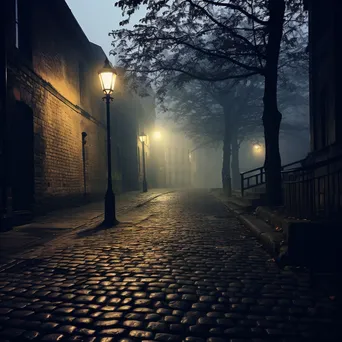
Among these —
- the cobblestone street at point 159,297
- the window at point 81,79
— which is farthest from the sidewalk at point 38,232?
the window at point 81,79

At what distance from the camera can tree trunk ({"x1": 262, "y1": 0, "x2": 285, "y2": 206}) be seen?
33.5 feet

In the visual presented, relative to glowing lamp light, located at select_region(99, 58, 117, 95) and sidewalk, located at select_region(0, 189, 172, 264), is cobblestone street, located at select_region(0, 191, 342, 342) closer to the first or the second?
sidewalk, located at select_region(0, 189, 172, 264)

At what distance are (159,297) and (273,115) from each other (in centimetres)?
816

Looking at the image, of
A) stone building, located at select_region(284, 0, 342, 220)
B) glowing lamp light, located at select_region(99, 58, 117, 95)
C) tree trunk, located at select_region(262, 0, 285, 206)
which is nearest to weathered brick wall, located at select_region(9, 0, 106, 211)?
glowing lamp light, located at select_region(99, 58, 117, 95)

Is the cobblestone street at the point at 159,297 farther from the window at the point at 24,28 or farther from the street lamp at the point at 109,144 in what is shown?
the window at the point at 24,28

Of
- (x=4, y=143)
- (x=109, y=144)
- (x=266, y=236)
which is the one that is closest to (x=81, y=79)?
(x=109, y=144)

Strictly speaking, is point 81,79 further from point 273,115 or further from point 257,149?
point 257,149

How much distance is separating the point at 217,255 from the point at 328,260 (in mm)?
1854

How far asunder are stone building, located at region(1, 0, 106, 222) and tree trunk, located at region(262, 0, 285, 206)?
721 cm

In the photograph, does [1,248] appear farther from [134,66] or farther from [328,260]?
[134,66]

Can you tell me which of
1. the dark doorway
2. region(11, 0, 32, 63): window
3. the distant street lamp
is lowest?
the dark doorway

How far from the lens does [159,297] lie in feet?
11.8

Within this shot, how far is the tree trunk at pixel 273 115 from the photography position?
33.5 ft

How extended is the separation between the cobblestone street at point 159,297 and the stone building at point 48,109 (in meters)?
4.91
